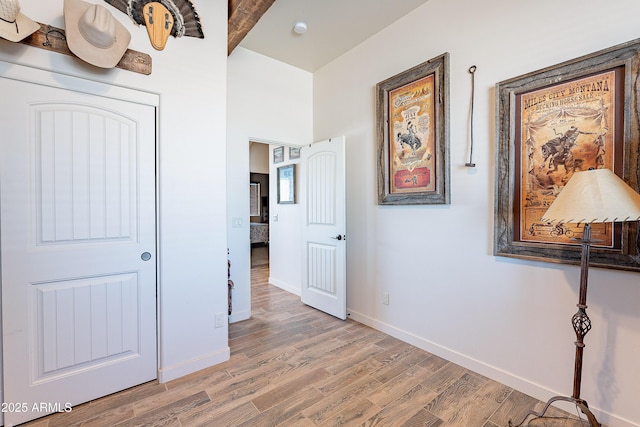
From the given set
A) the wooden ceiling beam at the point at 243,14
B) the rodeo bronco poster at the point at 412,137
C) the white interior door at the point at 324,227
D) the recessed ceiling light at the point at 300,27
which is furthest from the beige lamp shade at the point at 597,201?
the recessed ceiling light at the point at 300,27

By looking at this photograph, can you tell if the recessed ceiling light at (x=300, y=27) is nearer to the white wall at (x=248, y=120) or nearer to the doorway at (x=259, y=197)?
the white wall at (x=248, y=120)

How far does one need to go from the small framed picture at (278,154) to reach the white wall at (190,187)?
2257 mm

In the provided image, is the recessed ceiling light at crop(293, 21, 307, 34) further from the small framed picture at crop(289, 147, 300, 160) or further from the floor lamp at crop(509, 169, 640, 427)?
the floor lamp at crop(509, 169, 640, 427)

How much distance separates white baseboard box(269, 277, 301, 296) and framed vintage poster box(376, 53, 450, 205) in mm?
2035

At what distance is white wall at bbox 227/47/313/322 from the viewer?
3.24 m

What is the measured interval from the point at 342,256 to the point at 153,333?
6.20 feet

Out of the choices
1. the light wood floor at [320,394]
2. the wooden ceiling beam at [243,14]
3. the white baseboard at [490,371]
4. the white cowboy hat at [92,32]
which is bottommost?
the light wood floor at [320,394]

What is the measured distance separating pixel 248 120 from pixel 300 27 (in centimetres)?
112

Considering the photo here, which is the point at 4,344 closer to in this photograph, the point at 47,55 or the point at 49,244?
the point at 49,244

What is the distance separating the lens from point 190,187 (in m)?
2.21

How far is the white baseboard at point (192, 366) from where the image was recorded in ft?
6.88

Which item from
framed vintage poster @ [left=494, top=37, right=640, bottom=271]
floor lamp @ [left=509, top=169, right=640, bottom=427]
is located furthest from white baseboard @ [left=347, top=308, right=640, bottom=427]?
framed vintage poster @ [left=494, top=37, right=640, bottom=271]

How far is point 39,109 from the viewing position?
170cm

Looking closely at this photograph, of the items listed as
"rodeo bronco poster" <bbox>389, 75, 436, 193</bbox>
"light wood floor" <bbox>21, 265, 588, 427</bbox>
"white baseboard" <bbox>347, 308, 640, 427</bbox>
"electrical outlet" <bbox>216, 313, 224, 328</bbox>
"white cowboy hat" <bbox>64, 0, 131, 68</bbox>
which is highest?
"white cowboy hat" <bbox>64, 0, 131, 68</bbox>
